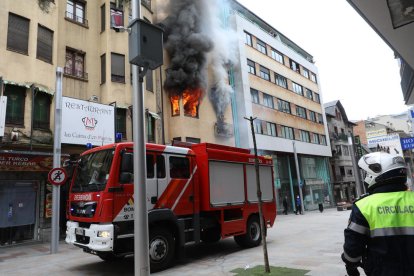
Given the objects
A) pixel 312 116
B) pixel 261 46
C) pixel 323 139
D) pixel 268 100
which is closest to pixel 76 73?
pixel 268 100

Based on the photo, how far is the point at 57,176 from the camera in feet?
36.1

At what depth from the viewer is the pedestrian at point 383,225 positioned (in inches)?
100

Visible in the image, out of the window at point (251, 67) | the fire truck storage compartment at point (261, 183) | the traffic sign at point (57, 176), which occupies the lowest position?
the fire truck storage compartment at point (261, 183)

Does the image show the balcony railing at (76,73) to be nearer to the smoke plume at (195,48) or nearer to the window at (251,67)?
the smoke plume at (195,48)

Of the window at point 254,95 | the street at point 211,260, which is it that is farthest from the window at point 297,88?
the street at point 211,260

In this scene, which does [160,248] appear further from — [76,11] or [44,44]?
[76,11]

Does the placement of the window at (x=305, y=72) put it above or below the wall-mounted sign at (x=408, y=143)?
above

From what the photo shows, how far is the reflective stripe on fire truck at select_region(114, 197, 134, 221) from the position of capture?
7.53 m

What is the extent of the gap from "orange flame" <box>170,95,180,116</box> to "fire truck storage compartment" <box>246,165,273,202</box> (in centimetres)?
1125

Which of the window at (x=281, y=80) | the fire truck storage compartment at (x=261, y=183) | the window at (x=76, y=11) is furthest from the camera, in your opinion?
the window at (x=281, y=80)

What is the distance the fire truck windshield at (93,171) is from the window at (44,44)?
28.6ft

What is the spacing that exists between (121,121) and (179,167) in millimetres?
9434

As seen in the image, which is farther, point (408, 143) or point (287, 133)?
point (287, 133)

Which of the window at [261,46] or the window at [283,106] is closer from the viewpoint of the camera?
the window at [261,46]
